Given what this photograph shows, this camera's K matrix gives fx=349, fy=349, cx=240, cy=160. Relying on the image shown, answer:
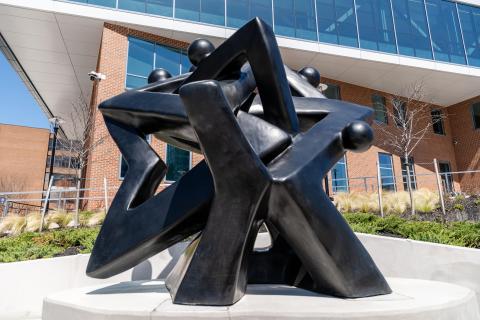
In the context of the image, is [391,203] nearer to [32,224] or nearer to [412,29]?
[32,224]

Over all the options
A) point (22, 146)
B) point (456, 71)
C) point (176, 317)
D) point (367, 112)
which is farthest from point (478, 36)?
point (22, 146)

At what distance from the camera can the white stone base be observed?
8.36 feet

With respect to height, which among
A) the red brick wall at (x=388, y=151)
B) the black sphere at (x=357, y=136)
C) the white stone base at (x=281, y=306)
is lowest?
the white stone base at (x=281, y=306)

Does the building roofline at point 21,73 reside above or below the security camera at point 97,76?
above

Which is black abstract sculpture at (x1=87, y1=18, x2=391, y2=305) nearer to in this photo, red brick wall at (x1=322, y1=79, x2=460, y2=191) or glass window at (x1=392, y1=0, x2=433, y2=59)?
red brick wall at (x1=322, y1=79, x2=460, y2=191)

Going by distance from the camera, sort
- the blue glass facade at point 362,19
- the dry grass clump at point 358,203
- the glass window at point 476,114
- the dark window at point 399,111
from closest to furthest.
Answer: the dry grass clump at point 358,203 → the blue glass facade at point 362,19 → the dark window at point 399,111 → the glass window at point 476,114

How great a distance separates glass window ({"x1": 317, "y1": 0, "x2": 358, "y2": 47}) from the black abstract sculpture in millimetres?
14563

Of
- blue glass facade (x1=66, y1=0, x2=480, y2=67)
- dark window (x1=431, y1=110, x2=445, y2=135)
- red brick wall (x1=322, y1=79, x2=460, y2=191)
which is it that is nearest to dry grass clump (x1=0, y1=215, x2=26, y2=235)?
blue glass facade (x1=66, y1=0, x2=480, y2=67)

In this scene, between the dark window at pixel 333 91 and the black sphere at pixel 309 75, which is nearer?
the black sphere at pixel 309 75

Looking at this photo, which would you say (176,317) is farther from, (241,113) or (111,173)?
(111,173)

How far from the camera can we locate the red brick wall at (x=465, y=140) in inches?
917

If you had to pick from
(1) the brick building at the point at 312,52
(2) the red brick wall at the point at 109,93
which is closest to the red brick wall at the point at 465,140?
(1) the brick building at the point at 312,52

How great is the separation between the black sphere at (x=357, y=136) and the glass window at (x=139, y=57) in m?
13.0

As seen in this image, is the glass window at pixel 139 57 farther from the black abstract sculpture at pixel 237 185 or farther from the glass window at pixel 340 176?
the black abstract sculpture at pixel 237 185
